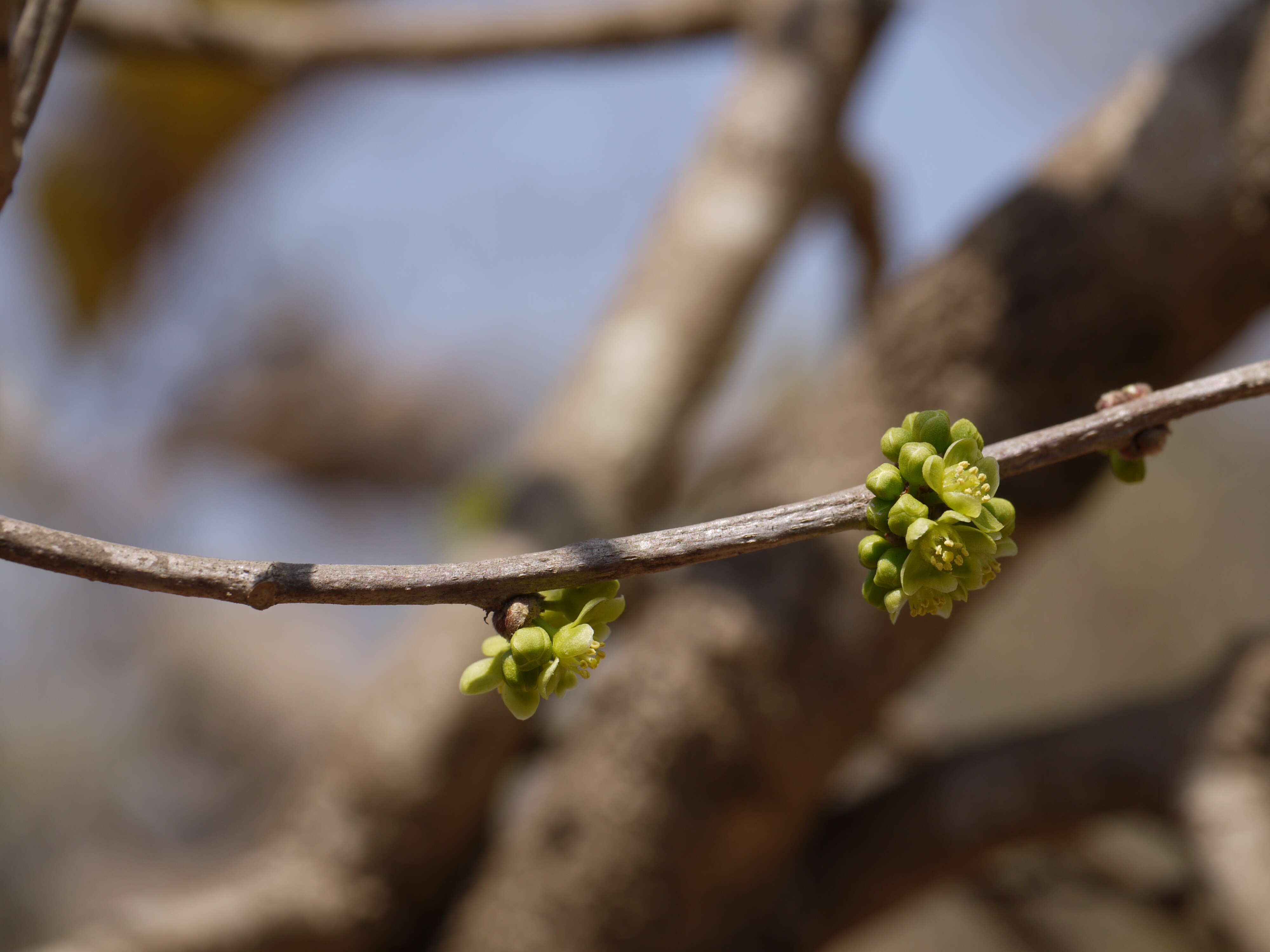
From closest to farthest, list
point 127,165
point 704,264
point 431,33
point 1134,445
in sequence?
point 1134,445 → point 704,264 → point 431,33 → point 127,165

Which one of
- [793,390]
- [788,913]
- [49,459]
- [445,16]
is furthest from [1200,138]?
[49,459]

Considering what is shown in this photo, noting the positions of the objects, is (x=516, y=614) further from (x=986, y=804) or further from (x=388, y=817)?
(x=986, y=804)

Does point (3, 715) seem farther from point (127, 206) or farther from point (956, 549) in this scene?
point (956, 549)

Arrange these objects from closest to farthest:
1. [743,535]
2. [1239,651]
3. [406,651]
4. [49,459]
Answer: [743,535] < [1239,651] < [406,651] < [49,459]

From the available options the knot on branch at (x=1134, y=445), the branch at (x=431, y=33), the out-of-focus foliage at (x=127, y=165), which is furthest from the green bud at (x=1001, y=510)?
the out-of-focus foliage at (x=127, y=165)

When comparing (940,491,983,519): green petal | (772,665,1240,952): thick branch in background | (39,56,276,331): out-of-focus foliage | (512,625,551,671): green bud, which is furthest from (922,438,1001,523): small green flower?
(39,56,276,331): out-of-focus foliage

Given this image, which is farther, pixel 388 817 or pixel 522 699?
pixel 388 817

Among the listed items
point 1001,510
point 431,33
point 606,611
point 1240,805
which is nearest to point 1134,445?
point 1001,510
